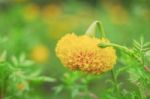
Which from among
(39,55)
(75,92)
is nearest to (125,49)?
(75,92)

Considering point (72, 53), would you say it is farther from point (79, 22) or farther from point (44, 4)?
point (44, 4)

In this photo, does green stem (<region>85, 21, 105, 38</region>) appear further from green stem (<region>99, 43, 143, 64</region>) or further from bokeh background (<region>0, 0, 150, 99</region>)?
bokeh background (<region>0, 0, 150, 99</region>)

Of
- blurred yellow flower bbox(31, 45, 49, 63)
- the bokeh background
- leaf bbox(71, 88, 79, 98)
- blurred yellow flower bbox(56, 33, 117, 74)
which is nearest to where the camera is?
blurred yellow flower bbox(56, 33, 117, 74)

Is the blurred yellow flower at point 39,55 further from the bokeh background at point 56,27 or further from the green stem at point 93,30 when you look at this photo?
the green stem at point 93,30

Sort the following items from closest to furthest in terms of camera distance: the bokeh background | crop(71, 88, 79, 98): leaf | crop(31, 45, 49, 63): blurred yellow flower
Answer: crop(71, 88, 79, 98): leaf < the bokeh background < crop(31, 45, 49, 63): blurred yellow flower

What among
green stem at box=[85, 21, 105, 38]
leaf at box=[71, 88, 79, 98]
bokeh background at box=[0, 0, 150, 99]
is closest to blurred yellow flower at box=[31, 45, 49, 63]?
bokeh background at box=[0, 0, 150, 99]

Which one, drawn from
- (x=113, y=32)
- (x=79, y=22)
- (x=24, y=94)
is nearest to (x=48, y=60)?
(x=113, y=32)
